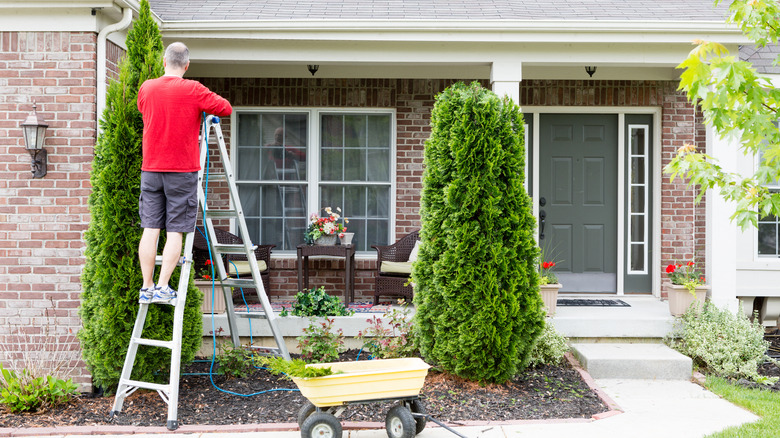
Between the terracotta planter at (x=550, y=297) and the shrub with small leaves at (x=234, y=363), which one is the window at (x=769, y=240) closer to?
the terracotta planter at (x=550, y=297)

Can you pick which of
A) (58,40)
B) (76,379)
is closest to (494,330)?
(76,379)

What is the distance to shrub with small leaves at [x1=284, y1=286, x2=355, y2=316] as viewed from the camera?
6.10 m

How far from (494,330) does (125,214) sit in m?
2.79

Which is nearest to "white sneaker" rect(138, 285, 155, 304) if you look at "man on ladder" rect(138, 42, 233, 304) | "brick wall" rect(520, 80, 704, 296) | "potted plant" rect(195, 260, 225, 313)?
"man on ladder" rect(138, 42, 233, 304)

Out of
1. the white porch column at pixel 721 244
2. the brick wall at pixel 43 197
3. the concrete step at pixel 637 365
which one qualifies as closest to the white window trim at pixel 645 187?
the white porch column at pixel 721 244

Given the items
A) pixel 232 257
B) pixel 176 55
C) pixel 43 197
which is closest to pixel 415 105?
pixel 232 257

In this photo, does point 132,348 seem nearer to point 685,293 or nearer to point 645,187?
point 685,293

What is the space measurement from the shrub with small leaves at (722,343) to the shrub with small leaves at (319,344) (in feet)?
10.4

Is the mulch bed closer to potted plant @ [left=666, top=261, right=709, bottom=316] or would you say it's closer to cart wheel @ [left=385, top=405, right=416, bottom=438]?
cart wheel @ [left=385, top=405, right=416, bottom=438]

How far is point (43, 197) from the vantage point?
17.2 feet

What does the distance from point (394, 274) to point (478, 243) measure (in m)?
2.32

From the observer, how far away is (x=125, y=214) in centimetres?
473

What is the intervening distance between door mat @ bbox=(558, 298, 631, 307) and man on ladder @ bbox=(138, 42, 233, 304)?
4.33m

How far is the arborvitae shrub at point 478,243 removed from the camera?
4.94 metres
